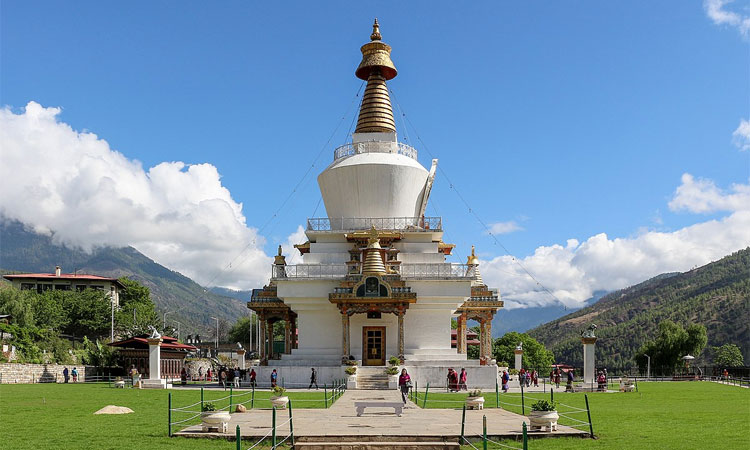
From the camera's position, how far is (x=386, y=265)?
4362 cm

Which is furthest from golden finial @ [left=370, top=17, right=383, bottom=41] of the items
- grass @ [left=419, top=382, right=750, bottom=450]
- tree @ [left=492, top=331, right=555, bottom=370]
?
tree @ [left=492, top=331, right=555, bottom=370]

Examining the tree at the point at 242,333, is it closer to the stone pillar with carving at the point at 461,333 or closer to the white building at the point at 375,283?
the white building at the point at 375,283

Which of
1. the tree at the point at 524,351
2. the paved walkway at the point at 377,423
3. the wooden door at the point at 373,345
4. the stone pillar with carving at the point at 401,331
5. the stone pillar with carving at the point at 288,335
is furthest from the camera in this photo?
the tree at the point at 524,351

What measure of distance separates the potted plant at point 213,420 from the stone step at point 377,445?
8.17 ft

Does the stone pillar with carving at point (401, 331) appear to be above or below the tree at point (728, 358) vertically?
above

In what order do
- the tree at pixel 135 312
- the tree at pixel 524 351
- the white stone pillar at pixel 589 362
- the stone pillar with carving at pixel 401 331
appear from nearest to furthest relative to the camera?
the stone pillar with carving at pixel 401 331
the white stone pillar at pixel 589 362
the tree at pixel 135 312
the tree at pixel 524 351

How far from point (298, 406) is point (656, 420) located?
12.4m

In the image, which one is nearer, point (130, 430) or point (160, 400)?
point (130, 430)

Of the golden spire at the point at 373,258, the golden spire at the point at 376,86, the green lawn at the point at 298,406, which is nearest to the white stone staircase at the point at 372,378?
the green lawn at the point at 298,406

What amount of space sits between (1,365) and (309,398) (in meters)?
23.4

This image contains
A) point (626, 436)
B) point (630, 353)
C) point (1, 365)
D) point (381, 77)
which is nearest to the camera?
point (626, 436)

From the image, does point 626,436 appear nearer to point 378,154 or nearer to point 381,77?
point 378,154

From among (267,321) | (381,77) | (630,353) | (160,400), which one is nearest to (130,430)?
(160,400)

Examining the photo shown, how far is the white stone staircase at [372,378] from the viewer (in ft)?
123
